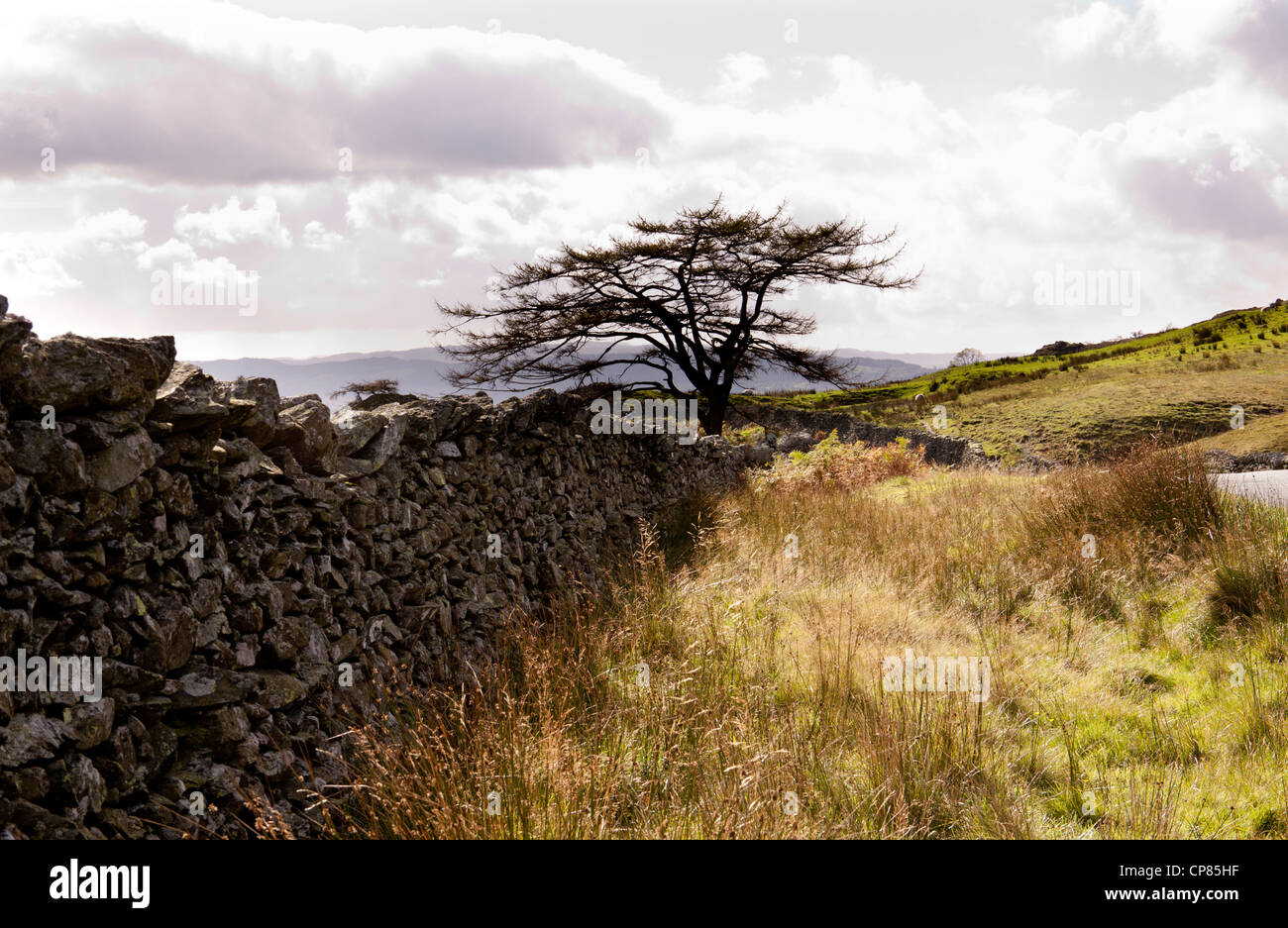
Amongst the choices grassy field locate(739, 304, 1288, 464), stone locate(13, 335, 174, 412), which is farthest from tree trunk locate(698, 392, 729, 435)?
stone locate(13, 335, 174, 412)

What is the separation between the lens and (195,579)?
3.02 metres

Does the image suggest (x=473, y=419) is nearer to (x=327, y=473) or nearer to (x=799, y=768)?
(x=327, y=473)

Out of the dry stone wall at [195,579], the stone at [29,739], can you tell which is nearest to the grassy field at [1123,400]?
the dry stone wall at [195,579]

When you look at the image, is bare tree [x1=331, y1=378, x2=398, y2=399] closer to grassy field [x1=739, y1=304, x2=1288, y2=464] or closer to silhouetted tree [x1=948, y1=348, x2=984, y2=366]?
grassy field [x1=739, y1=304, x2=1288, y2=464]

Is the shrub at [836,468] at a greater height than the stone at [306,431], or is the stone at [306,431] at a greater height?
the stone at [306,431]

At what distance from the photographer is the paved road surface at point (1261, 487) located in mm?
7887

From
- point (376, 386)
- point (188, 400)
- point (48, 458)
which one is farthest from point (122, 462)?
point (376, 386)

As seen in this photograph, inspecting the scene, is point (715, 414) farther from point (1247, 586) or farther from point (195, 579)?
point (195, 579)

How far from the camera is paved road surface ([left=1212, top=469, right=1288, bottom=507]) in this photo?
311 inches

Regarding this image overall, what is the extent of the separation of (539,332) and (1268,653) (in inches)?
840

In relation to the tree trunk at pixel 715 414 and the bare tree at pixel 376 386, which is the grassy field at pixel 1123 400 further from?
the bare tree at pixel 376 386

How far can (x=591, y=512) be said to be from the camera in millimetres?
7703

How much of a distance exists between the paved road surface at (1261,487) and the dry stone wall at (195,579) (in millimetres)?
7848
